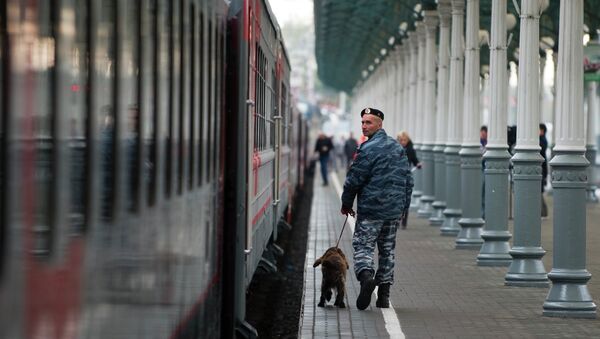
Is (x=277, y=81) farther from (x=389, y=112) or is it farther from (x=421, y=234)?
(x=389, y=112)

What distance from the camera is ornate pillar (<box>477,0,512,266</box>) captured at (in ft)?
55.8

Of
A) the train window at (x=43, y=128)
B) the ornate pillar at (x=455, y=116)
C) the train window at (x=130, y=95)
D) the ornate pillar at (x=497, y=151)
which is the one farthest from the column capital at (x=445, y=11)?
the train window at (x=43, y=128)

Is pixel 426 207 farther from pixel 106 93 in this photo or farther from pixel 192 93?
pixel 106 93

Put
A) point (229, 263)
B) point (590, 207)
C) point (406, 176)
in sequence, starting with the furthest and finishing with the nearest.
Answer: point (590, 207) → point (406, 176) → point (229, 263)

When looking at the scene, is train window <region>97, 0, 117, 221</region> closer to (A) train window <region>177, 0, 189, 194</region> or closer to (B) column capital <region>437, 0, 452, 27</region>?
(A) train window <region>177, 0, 189, 194</region>

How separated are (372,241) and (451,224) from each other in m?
11.3

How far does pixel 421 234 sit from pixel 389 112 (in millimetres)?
23400

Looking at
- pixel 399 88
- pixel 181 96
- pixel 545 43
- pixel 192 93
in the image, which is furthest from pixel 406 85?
pixel 181 96

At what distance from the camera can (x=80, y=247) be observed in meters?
4.33

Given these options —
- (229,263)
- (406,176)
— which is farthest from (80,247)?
(406,176)

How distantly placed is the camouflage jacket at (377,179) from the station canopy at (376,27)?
7289mm

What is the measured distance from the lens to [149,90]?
5.61 m

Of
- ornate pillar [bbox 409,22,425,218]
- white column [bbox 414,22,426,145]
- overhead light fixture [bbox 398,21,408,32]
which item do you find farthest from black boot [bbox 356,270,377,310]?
overhead light fixture [bbox 398,21,408,32]

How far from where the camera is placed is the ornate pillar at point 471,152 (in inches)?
789
